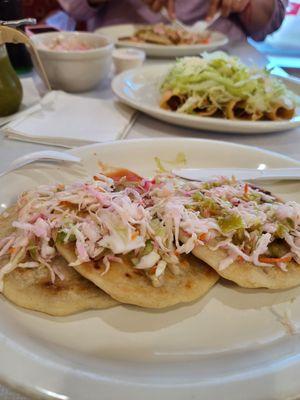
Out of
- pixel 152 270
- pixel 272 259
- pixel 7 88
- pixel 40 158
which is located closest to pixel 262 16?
pixel 7 88

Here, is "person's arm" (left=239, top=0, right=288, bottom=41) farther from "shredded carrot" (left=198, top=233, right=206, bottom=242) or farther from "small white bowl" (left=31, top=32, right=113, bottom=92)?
"shredded carrot" (left=198, top=233, right=206, bottom=242)

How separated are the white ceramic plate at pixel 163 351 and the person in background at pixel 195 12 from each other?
294 centimetres

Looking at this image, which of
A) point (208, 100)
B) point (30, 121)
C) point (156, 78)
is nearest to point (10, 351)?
point (30, 121)

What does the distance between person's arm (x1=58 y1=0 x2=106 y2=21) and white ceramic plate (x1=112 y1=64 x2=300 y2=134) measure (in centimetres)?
150

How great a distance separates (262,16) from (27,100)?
231 cm

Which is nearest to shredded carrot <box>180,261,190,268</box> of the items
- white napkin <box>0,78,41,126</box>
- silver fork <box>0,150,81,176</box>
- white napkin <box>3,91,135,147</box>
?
silver fork <box>0,150,81,176</box>

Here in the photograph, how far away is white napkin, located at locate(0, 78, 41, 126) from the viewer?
5.52ft

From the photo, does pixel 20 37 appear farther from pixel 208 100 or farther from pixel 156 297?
pixel 156 297

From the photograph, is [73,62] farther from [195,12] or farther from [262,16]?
[262,16]

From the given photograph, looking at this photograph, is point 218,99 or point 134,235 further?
point 218,99

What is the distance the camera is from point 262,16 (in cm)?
329

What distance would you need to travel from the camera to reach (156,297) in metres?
0.80

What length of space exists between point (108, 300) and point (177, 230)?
0.21m

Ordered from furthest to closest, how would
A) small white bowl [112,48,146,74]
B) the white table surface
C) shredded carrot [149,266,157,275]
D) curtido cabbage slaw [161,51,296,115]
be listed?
small white bowl [112,48,146,74], curtido cabbage slaw [161,51,296,115], the white table surface, shredded carrot [149,266,157,275]
